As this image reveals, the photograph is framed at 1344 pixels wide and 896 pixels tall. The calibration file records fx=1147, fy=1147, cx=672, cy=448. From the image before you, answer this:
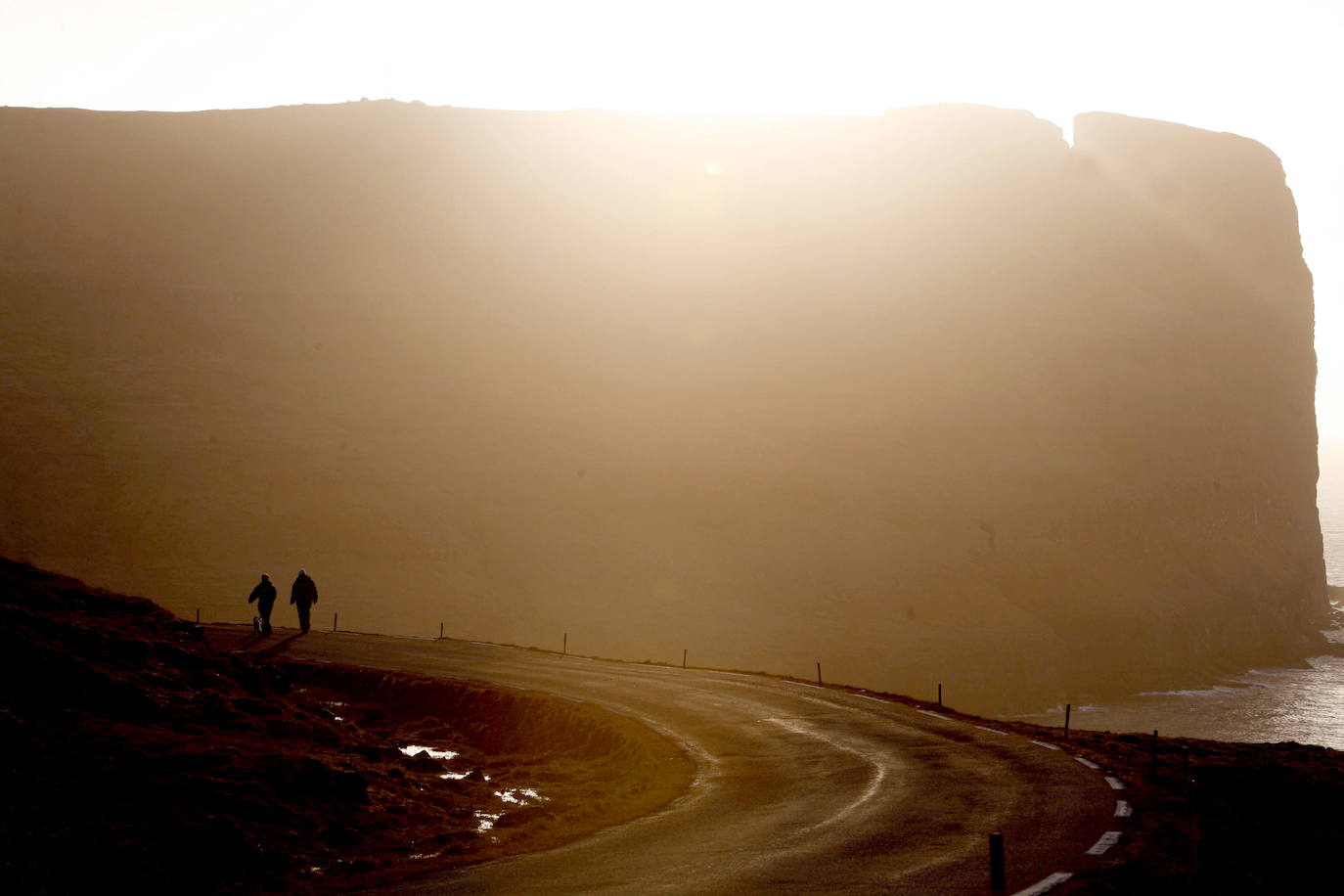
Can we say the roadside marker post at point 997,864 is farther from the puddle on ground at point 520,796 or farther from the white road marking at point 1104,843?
the puddle on ground at point 520,796

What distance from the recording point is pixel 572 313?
262ft

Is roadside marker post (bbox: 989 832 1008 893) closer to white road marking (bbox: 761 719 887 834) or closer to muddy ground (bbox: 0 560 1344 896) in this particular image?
muddy ground (bbox: 0 560 1344 896)

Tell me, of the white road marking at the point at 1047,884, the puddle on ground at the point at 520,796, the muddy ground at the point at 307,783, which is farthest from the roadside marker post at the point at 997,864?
the puddle on ground at the point at 520,796

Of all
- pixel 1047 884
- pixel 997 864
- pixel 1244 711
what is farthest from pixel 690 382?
pixel 997 864

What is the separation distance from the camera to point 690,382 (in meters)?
76.6

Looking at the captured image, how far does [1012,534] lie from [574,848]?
204 ft

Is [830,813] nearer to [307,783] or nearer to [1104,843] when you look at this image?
[1104,843]

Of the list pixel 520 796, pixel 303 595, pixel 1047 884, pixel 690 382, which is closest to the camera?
pixel 1047 884

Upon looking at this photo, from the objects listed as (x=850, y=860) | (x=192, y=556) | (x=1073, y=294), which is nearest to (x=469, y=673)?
(x=850, y=860)

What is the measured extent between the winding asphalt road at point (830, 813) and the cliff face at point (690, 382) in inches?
1112

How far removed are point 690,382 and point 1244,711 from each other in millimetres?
38191

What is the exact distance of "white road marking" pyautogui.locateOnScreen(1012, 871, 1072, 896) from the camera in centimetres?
982

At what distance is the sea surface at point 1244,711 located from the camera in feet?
156

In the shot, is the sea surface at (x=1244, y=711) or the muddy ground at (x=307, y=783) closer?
the muddy ground at (x=307, y=783)
